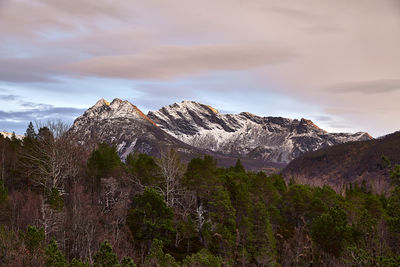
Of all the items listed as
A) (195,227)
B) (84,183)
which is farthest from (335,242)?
(84,183)

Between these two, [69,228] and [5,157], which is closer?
[69,228]

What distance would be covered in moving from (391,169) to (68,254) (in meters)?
40.5

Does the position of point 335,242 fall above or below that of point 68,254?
above

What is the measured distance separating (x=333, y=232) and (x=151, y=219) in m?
23.7

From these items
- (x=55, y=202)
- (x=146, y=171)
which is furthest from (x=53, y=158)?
(x=146, y=171)

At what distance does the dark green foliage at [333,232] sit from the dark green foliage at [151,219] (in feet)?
63.6

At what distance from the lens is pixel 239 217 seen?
52.1 m

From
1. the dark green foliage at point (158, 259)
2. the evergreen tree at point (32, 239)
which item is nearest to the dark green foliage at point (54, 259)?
the evergreen tree at point (32, 239)

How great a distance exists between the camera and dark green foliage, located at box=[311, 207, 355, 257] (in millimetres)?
44438

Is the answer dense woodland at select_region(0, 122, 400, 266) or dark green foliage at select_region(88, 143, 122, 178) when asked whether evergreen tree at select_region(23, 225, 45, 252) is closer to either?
dense woodland at select_region(0, 122, 400, 266)

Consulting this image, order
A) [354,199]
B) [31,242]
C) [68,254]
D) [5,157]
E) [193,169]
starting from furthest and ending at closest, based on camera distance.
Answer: [5,157] → [354,199] → [193,169] → [68,254] → [31,242]

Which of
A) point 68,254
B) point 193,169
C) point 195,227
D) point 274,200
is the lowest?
point 68,254

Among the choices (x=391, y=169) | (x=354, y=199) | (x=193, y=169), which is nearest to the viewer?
(x=391, y=169)

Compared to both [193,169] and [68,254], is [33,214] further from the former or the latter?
[193,169]
